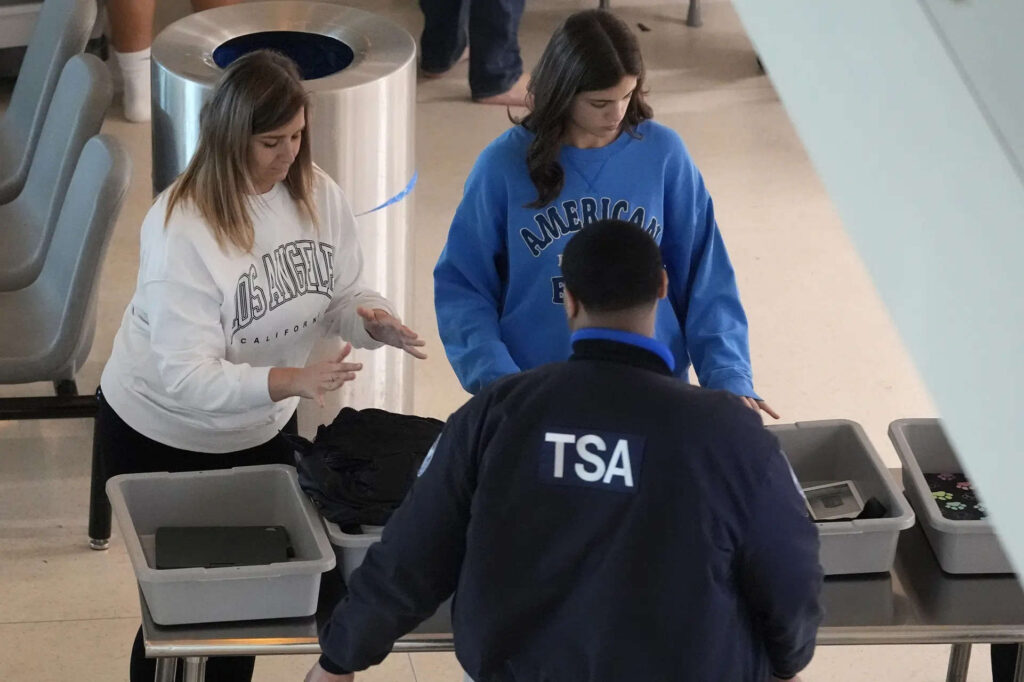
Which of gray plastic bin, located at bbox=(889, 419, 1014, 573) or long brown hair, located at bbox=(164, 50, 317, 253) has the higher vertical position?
long brown hair, located at bbox=(164, 50, 317, 253)

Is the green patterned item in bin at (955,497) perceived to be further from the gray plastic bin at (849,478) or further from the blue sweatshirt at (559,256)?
the blue sweatshirt at (559,256)

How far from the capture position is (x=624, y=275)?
167 cm

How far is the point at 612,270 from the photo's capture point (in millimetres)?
1665

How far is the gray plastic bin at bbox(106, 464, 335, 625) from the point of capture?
6.86 ft

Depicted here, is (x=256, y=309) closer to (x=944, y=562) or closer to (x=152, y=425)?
(x=152, y=425)

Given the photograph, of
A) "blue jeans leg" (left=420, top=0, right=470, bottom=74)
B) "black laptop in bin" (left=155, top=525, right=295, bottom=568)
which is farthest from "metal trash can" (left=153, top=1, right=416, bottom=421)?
"blue jeans leg" (left=420, top=0, right=470, bottom=74)

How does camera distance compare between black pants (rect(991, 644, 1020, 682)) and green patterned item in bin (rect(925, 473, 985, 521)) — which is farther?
black pants (rect(991, 644, 1020, 682))

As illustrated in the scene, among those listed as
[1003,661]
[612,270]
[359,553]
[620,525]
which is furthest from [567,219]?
[1003,661]

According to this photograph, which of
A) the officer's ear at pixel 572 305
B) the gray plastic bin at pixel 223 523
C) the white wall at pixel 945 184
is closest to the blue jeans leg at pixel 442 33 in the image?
the gray plastic bin at pixel 223 523

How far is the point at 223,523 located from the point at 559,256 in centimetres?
71

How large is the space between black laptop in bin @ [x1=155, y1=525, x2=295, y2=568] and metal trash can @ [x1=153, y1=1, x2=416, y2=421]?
3.65ft

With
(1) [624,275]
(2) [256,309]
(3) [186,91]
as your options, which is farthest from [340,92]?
(1) [624,275]

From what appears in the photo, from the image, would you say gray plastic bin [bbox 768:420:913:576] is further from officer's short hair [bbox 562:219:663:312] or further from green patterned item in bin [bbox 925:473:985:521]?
officer's short hair [bbox 562:219:663:312]

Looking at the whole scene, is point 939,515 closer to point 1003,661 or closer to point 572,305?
point 1003,661
